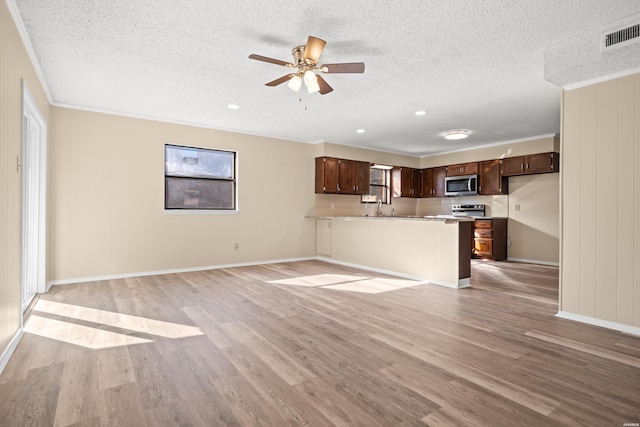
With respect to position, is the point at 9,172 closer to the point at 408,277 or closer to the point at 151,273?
the point at 151,273

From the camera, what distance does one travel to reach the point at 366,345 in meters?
2.57

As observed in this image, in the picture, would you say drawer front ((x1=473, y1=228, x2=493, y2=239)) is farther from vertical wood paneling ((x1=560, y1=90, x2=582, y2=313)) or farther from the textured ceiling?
vertical wood paneling ((x1=560, y1=90, x2=582, y2=313))

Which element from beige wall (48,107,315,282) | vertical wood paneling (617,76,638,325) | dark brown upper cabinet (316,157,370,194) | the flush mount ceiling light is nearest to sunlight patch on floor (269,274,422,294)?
beige wall (48,107,315,282)

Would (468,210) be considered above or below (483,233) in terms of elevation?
above

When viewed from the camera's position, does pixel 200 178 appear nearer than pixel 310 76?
No

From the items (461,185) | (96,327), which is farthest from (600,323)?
(461,185)

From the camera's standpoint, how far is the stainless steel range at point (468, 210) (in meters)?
7.38

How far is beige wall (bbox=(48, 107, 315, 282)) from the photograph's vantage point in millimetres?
4641

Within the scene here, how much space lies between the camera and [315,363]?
2.26 m

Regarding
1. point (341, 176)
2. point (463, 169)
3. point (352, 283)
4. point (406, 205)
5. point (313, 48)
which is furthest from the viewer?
point (406, 205)

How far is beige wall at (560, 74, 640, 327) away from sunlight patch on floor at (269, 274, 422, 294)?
1937 mm

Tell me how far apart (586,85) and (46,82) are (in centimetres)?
570

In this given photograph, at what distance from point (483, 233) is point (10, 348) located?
286 inches

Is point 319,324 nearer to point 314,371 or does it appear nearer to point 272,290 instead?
point 314,371
